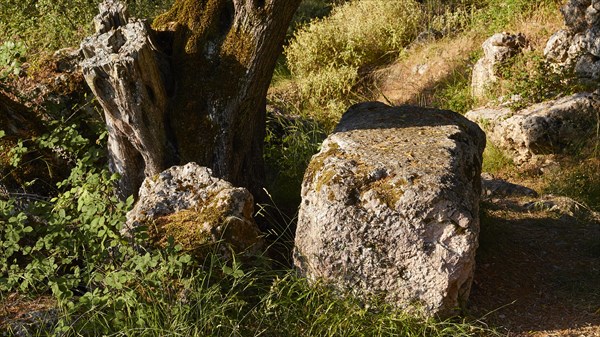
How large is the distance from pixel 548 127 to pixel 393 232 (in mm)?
5234

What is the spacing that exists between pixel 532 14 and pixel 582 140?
3.28 metres

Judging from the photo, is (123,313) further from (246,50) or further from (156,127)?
(246,50)

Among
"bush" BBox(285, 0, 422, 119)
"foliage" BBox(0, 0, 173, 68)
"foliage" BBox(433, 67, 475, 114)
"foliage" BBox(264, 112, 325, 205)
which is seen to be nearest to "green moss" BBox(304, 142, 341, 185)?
"foliage" BBox(264, 112, 325, 205)

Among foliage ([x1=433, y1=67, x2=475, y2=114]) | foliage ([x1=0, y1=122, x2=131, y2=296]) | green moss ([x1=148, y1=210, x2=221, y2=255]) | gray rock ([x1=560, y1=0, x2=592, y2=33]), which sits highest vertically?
foliage ([x1=0, y1=122, x2=131, y2=296])

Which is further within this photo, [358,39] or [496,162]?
[358,39]

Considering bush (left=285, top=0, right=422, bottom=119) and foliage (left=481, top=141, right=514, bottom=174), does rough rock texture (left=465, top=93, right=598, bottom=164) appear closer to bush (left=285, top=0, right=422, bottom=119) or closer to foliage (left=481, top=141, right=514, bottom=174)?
foliage (left=481, top=141, right=514, bottom=174)

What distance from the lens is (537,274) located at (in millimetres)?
5574

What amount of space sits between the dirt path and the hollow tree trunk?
1925 mm

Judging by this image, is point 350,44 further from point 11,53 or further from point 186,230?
point 186,230

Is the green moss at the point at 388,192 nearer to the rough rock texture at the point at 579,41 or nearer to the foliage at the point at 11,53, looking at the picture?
the foliage at the point at 11,53

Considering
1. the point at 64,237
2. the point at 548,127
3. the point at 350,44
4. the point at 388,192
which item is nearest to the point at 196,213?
the point at 64,237

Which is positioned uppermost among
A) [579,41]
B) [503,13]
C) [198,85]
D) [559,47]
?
[198,85]

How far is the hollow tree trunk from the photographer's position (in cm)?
539

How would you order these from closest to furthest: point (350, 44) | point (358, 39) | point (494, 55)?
point (494, 55)
point (350, 44)
point (358, 39)
